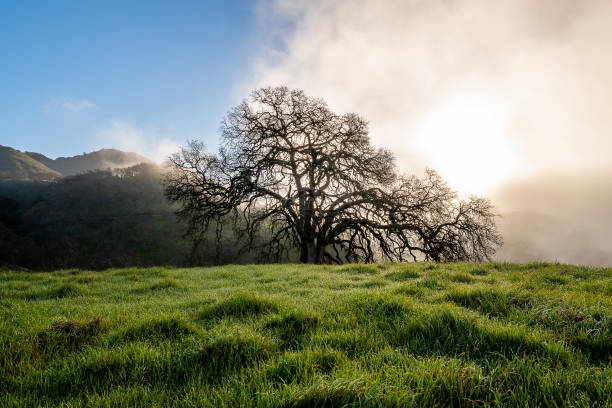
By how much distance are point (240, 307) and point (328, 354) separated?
7.56 feet

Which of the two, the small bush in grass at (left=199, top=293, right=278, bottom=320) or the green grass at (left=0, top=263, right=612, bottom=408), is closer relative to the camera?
the green grass at (left=0, top=263, right=612, bottom=408)

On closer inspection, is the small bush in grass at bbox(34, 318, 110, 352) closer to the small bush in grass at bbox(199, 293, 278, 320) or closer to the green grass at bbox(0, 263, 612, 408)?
the green grass at bbox(0, 263, 612, 408)

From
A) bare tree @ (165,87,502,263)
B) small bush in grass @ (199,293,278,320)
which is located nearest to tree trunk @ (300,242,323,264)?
bare tree @ (165,87,502,263)

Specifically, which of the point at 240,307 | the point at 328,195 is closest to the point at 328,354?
the point at 240,307

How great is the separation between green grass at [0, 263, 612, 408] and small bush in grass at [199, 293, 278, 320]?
20 millimetres

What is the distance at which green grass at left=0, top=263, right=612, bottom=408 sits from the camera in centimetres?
196

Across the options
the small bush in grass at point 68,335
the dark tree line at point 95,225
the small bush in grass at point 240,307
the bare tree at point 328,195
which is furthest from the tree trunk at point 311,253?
the small bush in grass at point 68,335

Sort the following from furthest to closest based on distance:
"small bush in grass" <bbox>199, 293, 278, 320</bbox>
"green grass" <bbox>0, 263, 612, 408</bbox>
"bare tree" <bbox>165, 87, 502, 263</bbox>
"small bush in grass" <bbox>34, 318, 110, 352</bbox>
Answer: "bare tree" <bbox>165, 87, 502, 263</bbox> → "small bush in grass" <bbox>199, 293, 278, 320</bbox> → "small bush in grass" <bbox>34, 318, 110, 352</bbox> → "green grass" <bbox>0, 263, 612, 408</bbox>

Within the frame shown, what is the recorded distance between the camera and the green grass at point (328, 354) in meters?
1.96

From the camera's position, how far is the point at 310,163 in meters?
23.1

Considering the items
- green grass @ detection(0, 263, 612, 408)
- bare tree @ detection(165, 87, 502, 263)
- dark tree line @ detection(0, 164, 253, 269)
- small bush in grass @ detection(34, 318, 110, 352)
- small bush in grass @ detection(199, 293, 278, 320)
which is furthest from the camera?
dark tree line @ detection(0, 164, 253, 269)

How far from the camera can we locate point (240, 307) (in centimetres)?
448

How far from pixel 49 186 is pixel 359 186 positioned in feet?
283

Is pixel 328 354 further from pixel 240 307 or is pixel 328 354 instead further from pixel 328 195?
pixel 328 195
